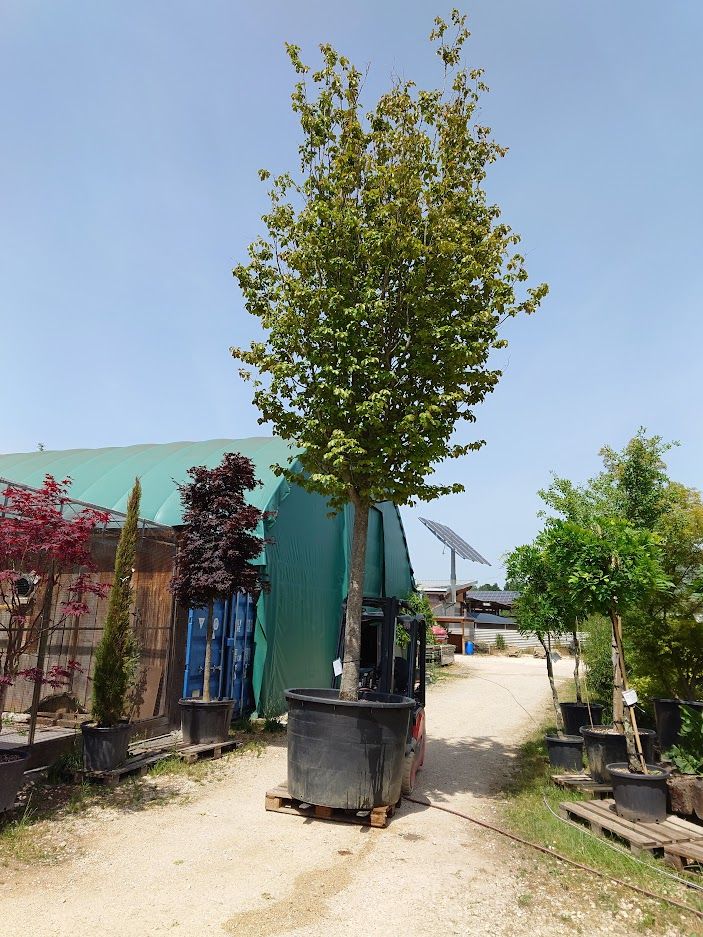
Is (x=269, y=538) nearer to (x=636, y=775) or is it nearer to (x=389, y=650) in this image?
(x=389, y=650)

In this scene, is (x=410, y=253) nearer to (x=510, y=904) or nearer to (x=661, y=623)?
(x=510, y=904)

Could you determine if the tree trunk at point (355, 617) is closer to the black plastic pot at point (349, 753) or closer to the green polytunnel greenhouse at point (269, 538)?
the black plastic pot at point (349, 753)

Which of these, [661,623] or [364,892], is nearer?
[364,892]

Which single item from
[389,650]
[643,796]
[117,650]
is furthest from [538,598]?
[117,650]

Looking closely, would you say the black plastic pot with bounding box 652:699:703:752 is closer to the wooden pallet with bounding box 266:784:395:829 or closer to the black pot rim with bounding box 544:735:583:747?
the black pot rim with bounding box 544:735:583:747

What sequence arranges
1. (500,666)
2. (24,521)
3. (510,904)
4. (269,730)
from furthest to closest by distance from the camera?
1. (500,666)
2. (269,730)
3. (24,521)
4. (510,904)

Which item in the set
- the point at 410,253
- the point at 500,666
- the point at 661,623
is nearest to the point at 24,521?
the point at 410,253

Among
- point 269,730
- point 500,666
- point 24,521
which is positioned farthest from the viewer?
point 500,666

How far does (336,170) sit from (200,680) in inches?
324

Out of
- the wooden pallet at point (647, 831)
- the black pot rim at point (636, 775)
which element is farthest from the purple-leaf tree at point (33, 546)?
the black pot rim at point (636, 775)

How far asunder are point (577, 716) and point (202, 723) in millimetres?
5568

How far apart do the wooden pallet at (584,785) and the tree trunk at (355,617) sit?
2674 millimetres

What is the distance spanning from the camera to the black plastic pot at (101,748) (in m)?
7.19

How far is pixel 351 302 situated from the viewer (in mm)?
7281
